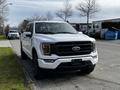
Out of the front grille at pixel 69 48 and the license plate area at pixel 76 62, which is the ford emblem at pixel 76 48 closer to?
the front grille at pixel 69 48

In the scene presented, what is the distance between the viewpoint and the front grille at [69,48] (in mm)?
7551

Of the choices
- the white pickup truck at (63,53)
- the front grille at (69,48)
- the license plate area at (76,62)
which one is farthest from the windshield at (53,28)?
the license plate area at (76,62)

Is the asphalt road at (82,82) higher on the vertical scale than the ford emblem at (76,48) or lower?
lower

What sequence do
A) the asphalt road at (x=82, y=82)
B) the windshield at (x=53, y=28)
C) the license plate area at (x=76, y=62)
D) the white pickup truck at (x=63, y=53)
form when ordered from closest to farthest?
the asphalt road at (x=82, y=82)
the white pickup truck at (x=63, y=53)
the license plate area at (x=76, y=62)
the windshield at (x=53, y=28)

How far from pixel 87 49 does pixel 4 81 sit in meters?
2.83

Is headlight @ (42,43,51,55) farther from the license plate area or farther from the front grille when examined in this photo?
the license plate area

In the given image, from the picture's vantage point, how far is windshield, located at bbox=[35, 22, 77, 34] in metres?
9.18

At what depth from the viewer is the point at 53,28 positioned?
940 centimetres

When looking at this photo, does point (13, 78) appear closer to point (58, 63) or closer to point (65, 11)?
point (58, 63)

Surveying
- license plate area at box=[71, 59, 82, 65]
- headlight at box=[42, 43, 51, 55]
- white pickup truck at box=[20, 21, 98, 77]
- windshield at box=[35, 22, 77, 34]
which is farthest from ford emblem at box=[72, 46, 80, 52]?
windshield at box=[35, 22, 77, 34]

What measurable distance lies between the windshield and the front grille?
1.46 metres

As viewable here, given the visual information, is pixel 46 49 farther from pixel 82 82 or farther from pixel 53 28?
pixel 53 28

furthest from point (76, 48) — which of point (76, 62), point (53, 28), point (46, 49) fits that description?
point (53, 28)

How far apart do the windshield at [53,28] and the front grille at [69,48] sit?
1.46m
